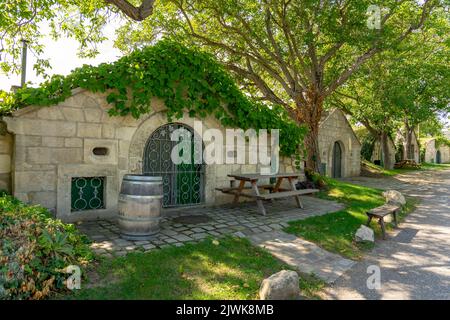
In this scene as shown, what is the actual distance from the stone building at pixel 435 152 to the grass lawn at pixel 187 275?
5385cm

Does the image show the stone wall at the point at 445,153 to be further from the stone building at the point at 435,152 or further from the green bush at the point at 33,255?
the green bush at the point at 33,255

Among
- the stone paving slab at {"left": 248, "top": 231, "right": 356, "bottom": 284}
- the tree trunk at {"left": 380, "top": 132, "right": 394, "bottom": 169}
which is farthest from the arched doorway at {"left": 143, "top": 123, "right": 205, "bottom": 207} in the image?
the tree trunk at {"left": 380, "top": 132, "right": 394, "bottom": 169}

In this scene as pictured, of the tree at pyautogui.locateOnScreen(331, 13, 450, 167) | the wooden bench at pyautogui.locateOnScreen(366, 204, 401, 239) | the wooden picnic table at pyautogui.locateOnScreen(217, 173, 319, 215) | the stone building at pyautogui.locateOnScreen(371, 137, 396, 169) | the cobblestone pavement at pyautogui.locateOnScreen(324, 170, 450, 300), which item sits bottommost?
the cobblestone pavement at pyautogui.locateOnScreen(324, 170, 450, 300)

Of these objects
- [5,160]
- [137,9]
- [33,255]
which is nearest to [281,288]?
[33,255]

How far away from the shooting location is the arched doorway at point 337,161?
56.7 feet

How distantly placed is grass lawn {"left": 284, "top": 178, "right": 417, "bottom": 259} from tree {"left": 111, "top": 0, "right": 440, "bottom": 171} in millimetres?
3353

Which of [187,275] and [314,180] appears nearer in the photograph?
[187,275]

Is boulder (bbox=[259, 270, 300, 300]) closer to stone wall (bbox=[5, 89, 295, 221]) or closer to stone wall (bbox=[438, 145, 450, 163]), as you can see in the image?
stone wall (bbox=[5, 89, 295, 221])

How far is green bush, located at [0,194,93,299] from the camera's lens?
276 cm

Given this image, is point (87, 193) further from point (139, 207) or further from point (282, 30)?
point (282, 30)

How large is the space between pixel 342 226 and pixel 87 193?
204 inches

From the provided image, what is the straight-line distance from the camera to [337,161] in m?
17.5

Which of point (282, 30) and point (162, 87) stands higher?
point (282, 30)

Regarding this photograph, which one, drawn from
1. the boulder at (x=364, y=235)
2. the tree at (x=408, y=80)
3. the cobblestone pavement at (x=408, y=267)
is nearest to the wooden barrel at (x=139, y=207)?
the cobblestone pavement at (x=408, y=267)
